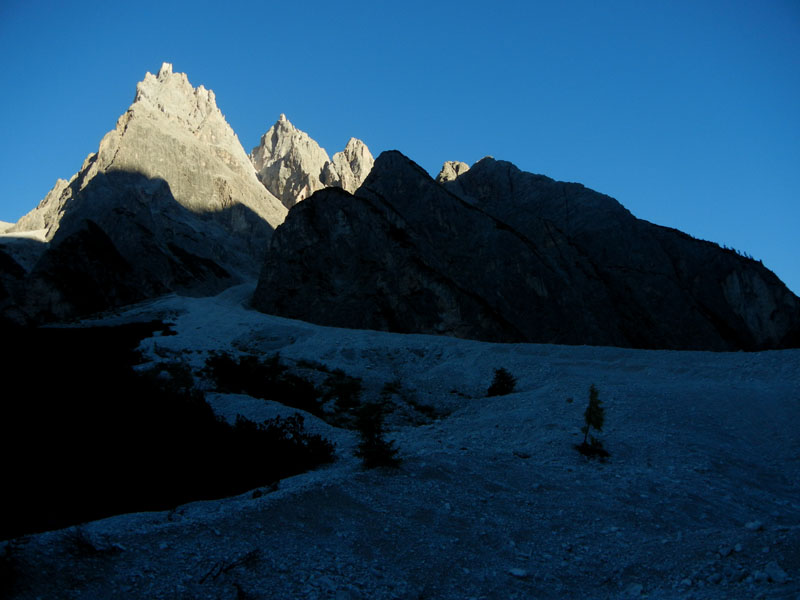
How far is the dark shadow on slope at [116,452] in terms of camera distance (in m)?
8.64

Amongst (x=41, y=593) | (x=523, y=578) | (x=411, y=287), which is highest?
(x=411, y=287)

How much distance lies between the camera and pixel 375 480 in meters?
10.2

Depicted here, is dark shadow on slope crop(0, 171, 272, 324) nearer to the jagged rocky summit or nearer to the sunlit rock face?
the jagged rocky summit

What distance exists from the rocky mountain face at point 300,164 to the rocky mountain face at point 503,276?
6442 centimetres

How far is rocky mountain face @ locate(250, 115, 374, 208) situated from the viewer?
455 feet

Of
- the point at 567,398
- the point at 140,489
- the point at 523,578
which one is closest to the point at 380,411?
the point at 567,398

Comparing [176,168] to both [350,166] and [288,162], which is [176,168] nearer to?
[288,162]

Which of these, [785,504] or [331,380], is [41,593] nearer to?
[785,504]

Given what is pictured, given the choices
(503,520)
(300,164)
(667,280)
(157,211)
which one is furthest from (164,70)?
(503,520)

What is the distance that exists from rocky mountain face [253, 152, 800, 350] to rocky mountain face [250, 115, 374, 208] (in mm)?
64424

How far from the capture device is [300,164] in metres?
142

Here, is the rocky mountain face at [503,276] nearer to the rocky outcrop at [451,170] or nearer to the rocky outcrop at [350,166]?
the rocky outcrop at [451,170]

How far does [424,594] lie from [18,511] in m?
6.18

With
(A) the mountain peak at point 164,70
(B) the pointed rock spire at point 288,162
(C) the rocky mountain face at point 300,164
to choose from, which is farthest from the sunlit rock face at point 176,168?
(C) the rocky mountain face at point 300,164
